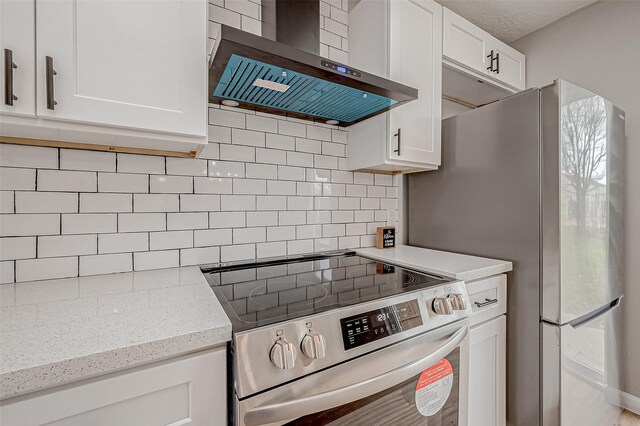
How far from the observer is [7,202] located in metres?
0.98

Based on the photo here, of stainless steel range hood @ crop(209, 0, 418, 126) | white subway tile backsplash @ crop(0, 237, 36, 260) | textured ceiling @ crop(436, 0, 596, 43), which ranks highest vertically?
textured ceiling @ crop(436, 0, 596, 43)

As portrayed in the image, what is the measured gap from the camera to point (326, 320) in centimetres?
78

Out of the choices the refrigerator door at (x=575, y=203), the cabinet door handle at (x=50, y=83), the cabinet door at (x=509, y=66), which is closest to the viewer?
the cabinet door handle at (x=50, y=83)

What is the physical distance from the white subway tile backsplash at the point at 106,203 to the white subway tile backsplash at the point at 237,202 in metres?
0.36

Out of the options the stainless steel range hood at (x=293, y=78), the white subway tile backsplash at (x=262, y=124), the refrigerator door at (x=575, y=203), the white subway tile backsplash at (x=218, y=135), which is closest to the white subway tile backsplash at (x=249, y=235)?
the white subway tile backsplash at (x=218, y=135)

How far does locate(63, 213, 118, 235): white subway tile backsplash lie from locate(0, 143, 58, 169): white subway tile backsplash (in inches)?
7.4

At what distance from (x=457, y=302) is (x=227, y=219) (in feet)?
3.34

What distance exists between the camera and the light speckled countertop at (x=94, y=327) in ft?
1.74

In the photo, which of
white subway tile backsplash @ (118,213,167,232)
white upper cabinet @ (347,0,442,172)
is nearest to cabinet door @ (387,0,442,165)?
white upper cabinet @ (347,0,442,172)

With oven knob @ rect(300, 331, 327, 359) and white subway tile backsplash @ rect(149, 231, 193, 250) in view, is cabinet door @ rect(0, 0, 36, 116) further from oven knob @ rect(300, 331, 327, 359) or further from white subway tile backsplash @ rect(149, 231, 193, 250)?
oven knob @ rect(300, 331, 327, 359)

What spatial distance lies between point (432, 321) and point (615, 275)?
132 centimetres

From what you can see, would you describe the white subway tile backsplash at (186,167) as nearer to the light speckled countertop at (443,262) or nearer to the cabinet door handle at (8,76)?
the cabinet door handle at (8,76)

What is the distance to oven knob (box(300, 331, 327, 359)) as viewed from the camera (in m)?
0.71

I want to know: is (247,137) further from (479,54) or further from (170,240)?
(479,54)
